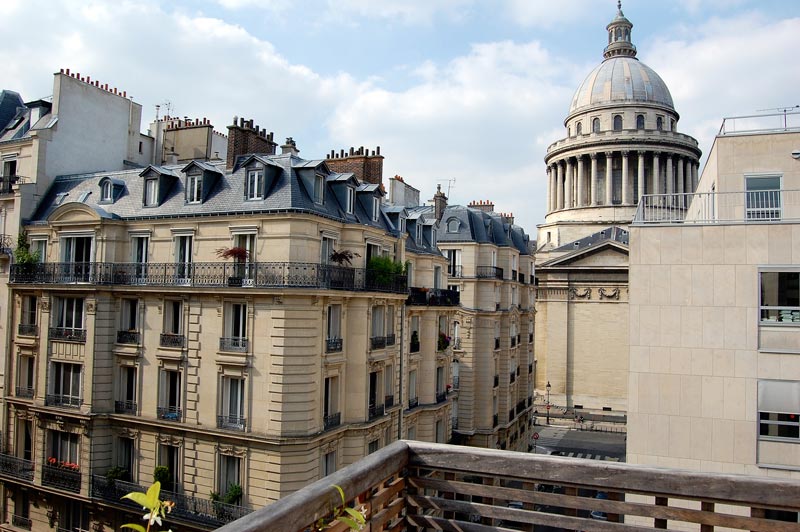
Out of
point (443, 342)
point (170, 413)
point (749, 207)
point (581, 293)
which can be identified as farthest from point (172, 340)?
point (581, 293)

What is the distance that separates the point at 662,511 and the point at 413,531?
214 cm

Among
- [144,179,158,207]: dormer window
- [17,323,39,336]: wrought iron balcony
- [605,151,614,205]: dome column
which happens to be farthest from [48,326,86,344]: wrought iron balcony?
[605,151,614,205]: dome column

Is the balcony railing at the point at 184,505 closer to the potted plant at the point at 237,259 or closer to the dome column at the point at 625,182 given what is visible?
the potted plant at the point at 237,259

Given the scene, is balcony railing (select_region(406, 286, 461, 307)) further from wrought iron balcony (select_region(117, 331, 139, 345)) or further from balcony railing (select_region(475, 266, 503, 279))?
wrought iron balcony (select_region(117, 331, 139, 345))

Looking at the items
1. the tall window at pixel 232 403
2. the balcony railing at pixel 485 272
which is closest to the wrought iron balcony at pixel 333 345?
the tall window at pixel 232 403

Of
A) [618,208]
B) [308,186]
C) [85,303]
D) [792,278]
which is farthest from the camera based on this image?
[618,208]

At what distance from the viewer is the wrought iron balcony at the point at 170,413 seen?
21672 mm

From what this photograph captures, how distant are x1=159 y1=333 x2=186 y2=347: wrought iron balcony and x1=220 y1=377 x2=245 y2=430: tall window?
2308 mm

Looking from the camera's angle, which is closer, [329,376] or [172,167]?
[329,376]

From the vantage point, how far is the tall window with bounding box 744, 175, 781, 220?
16875 mm

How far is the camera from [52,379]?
950 inches

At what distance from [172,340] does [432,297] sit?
1387cm

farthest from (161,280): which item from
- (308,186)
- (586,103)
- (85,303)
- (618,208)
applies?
(586,103)

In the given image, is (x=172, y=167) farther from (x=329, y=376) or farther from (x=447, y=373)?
(x=447, y=373)
